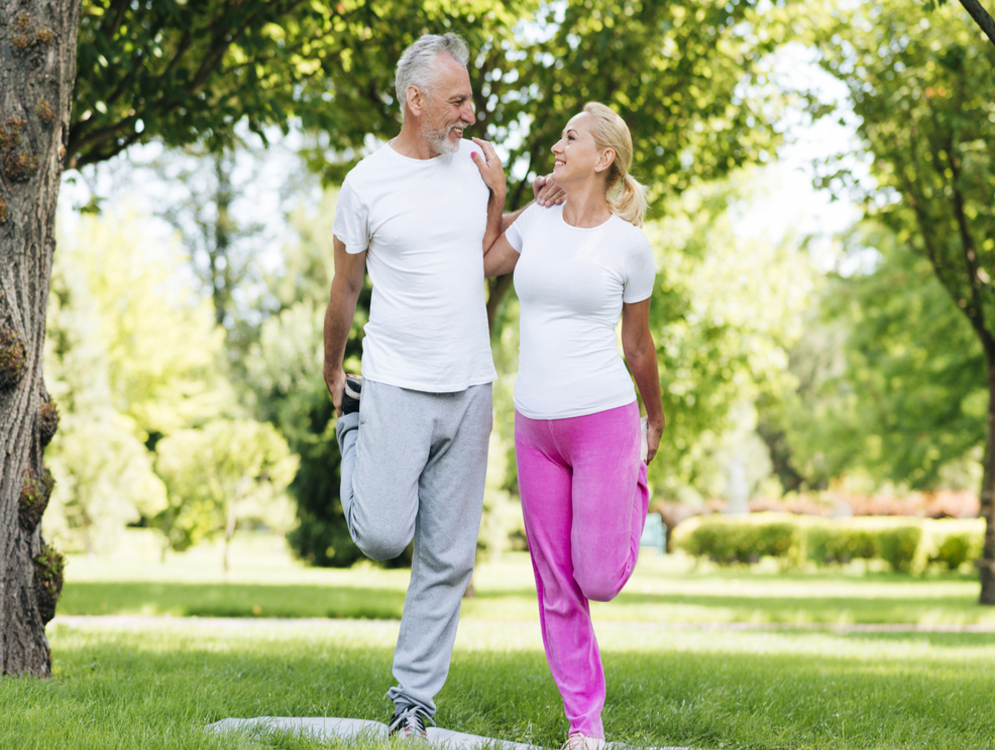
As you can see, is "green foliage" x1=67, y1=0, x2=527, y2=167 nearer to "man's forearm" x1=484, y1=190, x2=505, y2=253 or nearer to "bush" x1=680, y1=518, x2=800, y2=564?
"man's forearm" x1=484, y1=190, x2=505, y2=253

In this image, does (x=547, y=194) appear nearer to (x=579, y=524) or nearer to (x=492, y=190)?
(x=492, y=190)

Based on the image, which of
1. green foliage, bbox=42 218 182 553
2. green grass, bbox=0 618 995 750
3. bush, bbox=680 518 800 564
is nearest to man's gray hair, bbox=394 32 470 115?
green grass, bbox=0 618 995 750

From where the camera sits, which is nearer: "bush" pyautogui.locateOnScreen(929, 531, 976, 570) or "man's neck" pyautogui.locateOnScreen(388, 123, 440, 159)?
"man's neck" pyautogui.locateOnScreen(388, 123, 440, 159)

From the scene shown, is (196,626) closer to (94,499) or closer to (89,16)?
(89,16)

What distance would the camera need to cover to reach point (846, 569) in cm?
2361

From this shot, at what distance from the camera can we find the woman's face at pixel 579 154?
342 centimetres

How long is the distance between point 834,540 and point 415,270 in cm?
2203

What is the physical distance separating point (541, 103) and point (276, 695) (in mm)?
7674

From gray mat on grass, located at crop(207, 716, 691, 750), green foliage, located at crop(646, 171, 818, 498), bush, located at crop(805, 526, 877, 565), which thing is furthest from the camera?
bush, located at crop(805, 526, 877, 565)

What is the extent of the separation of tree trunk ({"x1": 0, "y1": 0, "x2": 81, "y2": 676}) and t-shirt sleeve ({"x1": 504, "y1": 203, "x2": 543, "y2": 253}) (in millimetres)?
2218

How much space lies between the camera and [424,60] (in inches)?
133

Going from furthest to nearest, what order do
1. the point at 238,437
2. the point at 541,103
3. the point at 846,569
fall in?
the point at 846,569 < the point at 238,437 < the point at 541,103

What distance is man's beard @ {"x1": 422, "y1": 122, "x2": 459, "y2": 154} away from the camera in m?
3.39

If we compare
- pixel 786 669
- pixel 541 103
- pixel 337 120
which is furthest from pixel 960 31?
pixel 786 669
